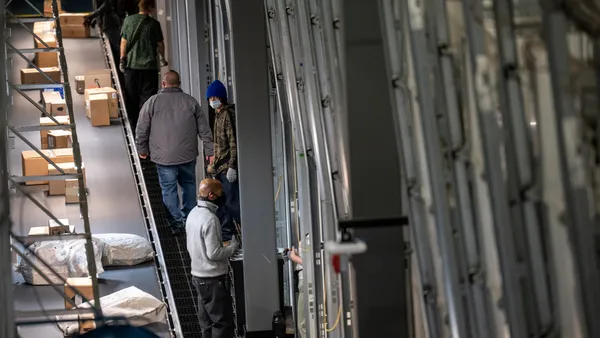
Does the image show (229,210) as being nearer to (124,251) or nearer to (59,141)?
(124,251)

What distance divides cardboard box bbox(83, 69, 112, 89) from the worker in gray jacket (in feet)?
15.5

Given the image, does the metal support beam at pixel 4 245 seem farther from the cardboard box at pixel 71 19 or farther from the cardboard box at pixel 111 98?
the cardboard box at pixel 71 19

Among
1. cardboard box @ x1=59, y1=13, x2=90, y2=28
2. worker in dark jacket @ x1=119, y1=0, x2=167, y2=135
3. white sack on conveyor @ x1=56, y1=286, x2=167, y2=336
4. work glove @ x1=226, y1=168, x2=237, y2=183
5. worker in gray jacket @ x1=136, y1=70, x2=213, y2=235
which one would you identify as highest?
cardboard box @ x1=59, y1=13, x2=90, y2=28

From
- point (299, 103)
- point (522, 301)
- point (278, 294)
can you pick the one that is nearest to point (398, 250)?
point (522, 301)

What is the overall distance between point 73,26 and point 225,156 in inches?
334

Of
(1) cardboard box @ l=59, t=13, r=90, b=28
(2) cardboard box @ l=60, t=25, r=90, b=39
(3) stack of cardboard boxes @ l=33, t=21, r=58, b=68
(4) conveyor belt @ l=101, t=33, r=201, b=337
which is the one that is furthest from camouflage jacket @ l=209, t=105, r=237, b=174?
(1) cardboard box @ l=59, t=13, r=90, b=28

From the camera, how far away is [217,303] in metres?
9.41

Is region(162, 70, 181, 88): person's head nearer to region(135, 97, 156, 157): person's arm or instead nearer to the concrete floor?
region(135, 97, 156, 157): person's arm

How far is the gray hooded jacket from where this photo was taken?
36.1 ft

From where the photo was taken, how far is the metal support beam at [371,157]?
480 centimetres

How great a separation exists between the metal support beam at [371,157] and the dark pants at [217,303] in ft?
14.9

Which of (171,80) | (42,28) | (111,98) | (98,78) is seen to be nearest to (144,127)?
(171,80)

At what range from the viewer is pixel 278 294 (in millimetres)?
9508

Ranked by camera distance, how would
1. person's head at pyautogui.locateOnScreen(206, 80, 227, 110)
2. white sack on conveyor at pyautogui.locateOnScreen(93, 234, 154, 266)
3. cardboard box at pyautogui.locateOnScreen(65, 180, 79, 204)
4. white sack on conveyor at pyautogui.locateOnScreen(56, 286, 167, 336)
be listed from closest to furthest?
1. white sack on conveyor at pyautogui.locateOnScreen(56, 286, 167, 336)
2. person's head at pyautogui.locateOnScreen(206, 80, 227, 110)
3. white sack on conveyor at pyautogui.locateOnScreen(93, 234, 154, 266)
4. cardboard box at pyautogui.locateOnScreen(65, 180, 79, 204)
